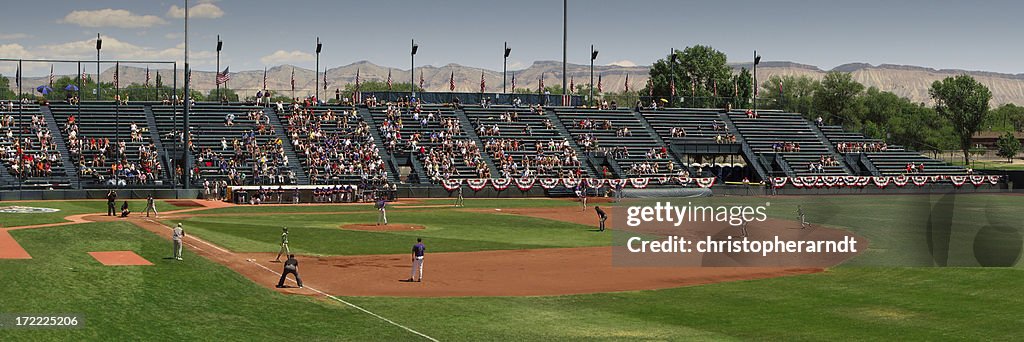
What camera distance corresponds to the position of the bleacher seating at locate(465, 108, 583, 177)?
85.3 m

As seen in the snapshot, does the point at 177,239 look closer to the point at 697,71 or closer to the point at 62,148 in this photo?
the point at 62,148

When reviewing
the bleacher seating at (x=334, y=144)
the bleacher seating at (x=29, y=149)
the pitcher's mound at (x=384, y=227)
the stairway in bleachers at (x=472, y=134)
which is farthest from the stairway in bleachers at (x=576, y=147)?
the bleacher seating at (x=29, y=149)

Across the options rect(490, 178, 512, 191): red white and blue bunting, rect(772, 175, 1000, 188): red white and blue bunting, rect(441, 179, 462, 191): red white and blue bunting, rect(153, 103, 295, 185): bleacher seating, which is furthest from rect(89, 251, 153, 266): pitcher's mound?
rect(772, 175, 1000, 188): red white and blue bunting

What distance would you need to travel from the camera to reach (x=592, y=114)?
333 feet

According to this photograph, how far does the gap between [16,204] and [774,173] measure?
61.8 meters

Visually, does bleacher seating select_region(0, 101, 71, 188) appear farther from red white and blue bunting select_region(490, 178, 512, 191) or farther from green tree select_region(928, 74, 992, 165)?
green tree select_region(928, 74, 992, 165)

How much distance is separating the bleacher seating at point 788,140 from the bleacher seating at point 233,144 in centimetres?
4500

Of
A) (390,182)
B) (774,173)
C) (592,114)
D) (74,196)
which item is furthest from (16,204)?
(774,173)

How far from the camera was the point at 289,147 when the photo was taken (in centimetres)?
8269

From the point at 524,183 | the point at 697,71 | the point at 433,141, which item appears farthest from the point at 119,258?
the point at 697,71

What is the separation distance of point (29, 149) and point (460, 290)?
175 ft

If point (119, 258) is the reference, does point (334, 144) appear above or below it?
above

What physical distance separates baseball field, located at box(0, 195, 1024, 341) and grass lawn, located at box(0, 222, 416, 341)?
8cm

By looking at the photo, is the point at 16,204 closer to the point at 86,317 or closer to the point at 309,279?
the point at 309,279
